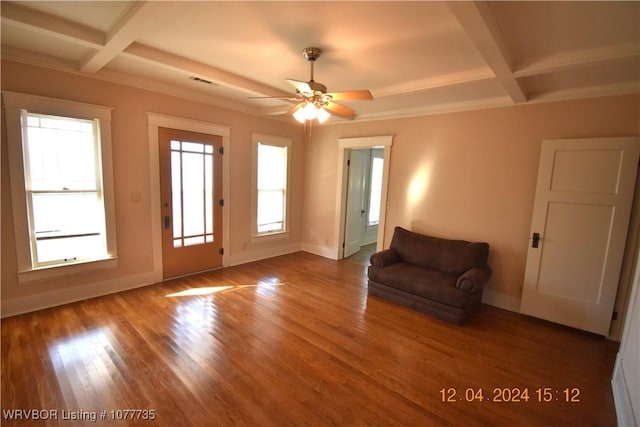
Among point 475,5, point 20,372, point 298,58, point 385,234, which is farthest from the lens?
point 385,234

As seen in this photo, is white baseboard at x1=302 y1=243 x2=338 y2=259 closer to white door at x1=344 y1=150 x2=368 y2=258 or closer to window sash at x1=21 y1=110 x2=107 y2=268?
white door at x1=344 y1=150 x2=368 y2=258

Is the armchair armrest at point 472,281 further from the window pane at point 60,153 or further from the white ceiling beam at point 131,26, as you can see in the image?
the window pane at point 60,153

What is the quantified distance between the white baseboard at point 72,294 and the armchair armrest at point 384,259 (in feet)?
9.76

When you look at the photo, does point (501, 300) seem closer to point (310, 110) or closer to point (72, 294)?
point (310, 110)

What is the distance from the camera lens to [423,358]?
98.8 inches

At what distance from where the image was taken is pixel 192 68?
2.93 m

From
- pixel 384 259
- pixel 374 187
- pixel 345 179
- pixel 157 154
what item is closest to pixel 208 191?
pixel 157 154

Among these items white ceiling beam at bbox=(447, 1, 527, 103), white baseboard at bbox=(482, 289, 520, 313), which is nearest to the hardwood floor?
white baseboard at bbox=(482, 289, 520, 313)

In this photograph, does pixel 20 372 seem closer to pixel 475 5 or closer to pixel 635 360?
pixel 475 5

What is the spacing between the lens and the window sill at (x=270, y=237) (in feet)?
16.7

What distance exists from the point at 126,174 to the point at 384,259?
11.4 ft

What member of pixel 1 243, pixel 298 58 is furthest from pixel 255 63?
pixel 1 243

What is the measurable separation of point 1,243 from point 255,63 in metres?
3.06

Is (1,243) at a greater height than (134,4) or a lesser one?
lesser
